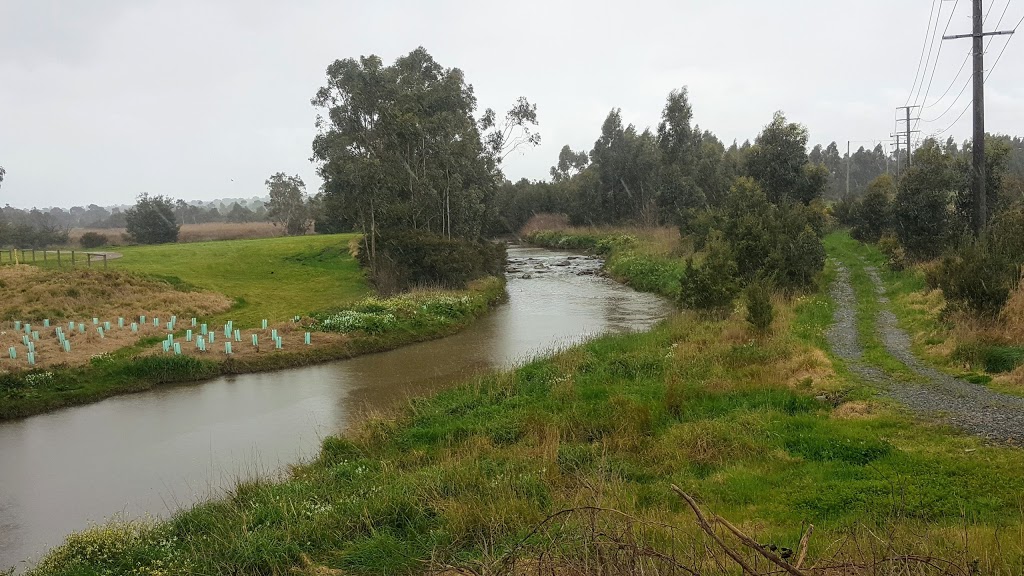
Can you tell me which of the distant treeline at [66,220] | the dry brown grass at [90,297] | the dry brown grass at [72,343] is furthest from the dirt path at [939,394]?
the distant treeline at [66,220]

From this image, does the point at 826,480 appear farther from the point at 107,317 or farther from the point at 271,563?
the point at 107,317

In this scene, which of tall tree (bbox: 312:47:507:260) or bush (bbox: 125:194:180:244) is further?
bush (bbox: 125:194:180:244)

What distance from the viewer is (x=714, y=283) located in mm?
17844

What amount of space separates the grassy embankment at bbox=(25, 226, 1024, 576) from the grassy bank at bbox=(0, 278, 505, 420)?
8638mm

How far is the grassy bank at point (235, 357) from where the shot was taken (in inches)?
608

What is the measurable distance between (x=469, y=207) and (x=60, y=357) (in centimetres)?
2168

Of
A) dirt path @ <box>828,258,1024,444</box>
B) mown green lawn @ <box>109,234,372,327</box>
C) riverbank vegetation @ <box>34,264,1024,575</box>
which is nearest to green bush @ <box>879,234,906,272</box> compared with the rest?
dirt path @ <box>828,258,1024,444</box>

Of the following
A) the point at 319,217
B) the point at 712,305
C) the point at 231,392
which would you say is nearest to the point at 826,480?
the point at 712,305

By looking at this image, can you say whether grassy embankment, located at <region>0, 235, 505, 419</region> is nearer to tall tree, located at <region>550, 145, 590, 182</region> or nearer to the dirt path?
the dirt path

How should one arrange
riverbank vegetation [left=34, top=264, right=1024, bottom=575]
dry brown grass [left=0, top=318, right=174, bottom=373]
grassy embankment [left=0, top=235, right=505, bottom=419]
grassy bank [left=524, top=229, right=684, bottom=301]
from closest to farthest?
riverbank vegetation [left=34, top=264, right=1024, bottom=575]
grassy embankment [left=0, top=235, right=505, bottom=419]
dry brown grass [left=0, top=318, right=174, bottom=373]
grassy bank [left=524, top=229, right=684, bottom=301]

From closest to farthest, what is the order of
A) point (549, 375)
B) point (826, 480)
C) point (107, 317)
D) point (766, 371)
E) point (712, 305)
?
point (826, 480) → point (766, 371) → point (549, 375) → point (712, 305) → point (107, 317)

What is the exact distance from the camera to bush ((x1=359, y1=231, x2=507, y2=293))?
29531 millimetres

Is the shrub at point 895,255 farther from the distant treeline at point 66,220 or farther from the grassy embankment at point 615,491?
the distant treeline at point 66,220

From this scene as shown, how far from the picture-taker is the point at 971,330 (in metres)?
12.8
